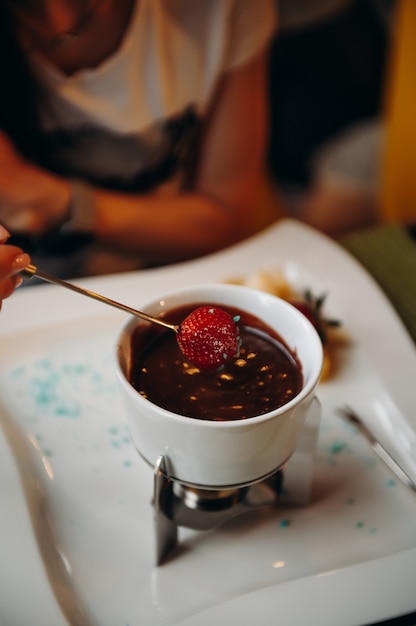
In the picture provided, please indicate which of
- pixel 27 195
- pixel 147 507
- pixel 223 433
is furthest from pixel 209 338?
pixel 27 195

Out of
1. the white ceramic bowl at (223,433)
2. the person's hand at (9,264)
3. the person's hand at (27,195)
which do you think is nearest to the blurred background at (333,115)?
the person's hand at (27,195)

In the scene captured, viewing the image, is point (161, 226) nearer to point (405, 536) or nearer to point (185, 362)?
point (185, 362)

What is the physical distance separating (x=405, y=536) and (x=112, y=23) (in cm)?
85

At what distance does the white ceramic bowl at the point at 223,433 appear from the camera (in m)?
0.58

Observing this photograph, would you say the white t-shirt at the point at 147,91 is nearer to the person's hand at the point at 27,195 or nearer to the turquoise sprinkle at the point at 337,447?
the person's hand at the point at 27,195

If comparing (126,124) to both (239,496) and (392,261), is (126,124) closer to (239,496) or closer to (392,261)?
(392,261)

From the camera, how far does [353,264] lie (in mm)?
1026

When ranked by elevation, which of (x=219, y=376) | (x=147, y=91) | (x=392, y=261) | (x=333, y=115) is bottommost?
(x=333, y=115)

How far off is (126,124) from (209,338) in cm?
59

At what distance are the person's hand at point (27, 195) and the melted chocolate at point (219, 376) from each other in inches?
17.3

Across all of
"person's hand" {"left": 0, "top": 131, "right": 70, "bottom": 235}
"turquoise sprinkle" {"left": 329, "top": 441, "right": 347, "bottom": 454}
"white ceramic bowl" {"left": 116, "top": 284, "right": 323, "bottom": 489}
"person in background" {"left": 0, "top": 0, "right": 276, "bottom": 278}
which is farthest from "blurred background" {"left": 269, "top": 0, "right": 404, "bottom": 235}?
"white ceramic bowl" {"left": 116, "top": 284, "right": 323, "bottom": 489}

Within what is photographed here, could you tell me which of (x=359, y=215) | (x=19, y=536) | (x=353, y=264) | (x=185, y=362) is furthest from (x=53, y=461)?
(x=359, y=215)

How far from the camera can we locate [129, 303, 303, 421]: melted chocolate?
2.08ft

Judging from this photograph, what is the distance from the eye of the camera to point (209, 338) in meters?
0.64
